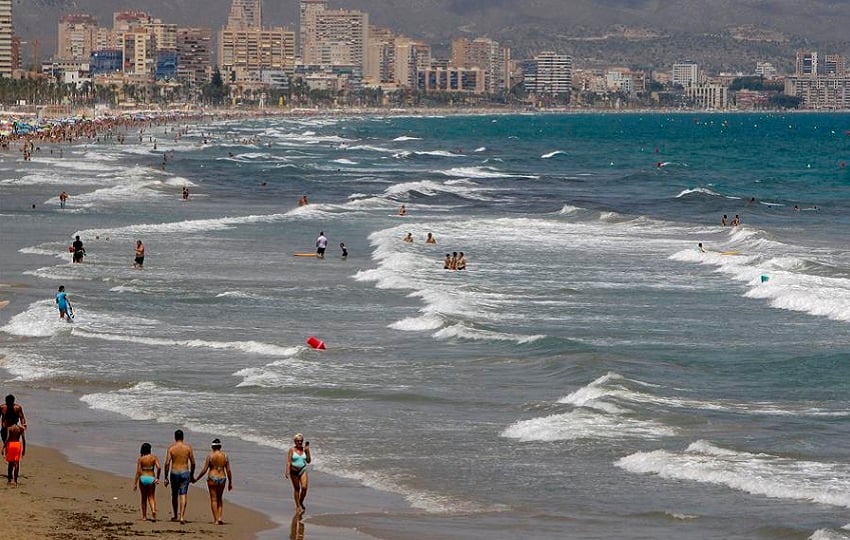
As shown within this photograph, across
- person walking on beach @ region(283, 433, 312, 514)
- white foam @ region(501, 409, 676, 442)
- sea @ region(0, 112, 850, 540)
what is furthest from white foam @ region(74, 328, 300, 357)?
person walking on beach @ region(283, 433, 312, 514)

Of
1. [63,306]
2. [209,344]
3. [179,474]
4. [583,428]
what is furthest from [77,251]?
[179,474]

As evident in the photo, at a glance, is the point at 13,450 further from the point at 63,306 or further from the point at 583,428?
the point at 63,306

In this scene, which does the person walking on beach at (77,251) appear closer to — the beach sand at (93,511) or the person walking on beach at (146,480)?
the beach sand at (93,511)

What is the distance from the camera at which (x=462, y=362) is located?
94.1 feet

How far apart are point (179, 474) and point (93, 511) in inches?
42.6

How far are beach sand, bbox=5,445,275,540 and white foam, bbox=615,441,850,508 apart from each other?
5.61m

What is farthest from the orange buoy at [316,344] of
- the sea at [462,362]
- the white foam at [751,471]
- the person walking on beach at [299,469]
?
the person walking on beach at [299,469]

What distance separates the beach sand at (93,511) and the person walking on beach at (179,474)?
133mm

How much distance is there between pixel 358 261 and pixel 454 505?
28096mm

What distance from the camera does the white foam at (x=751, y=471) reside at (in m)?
19.4

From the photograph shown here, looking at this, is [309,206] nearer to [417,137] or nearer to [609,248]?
[609,248]

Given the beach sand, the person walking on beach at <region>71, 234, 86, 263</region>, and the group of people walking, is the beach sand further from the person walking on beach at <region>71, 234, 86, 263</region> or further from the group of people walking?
the person walking on beach at <region>71, 234, 86, 263</region>

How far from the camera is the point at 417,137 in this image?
195 meters

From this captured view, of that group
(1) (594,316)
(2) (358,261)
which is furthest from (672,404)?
(2) (358,261)
